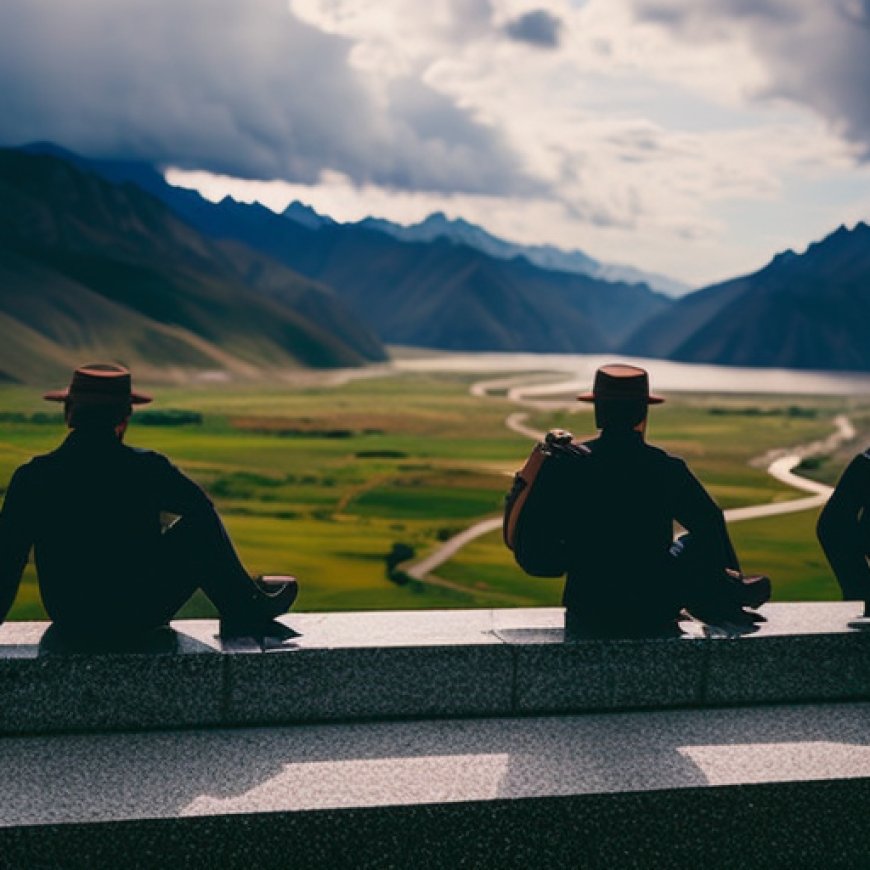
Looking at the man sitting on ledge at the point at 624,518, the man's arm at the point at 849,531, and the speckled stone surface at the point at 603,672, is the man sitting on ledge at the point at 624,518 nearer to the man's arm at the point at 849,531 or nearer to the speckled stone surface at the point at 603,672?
the speckled stone surface at the point at 603,672

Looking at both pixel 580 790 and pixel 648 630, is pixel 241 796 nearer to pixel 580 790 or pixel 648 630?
pixel 580 790

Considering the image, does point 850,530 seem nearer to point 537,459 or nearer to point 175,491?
point 537,459

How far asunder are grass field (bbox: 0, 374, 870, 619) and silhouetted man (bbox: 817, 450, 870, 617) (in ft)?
65.3

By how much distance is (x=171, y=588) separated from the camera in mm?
6566

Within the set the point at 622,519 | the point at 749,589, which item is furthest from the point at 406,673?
the point at 749,589

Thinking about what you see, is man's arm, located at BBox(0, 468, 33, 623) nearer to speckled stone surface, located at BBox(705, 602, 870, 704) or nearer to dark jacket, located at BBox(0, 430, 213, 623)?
dark jacket, located at BBox(0, 430, 213, 623)

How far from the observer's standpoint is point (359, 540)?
169 ft

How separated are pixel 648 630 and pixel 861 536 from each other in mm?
1718

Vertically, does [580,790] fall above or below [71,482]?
below

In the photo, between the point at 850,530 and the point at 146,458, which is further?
the point at 850,530

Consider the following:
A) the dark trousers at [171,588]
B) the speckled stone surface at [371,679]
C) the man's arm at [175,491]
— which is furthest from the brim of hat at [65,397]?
the speckled stone surface at [371,679]

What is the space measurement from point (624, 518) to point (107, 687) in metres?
3.20

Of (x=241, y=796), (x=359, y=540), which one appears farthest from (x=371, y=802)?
(x=359, y=540)

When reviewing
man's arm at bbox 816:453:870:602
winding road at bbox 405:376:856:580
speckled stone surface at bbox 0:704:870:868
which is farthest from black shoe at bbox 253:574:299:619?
winding road at bbox 405:376:856:580
